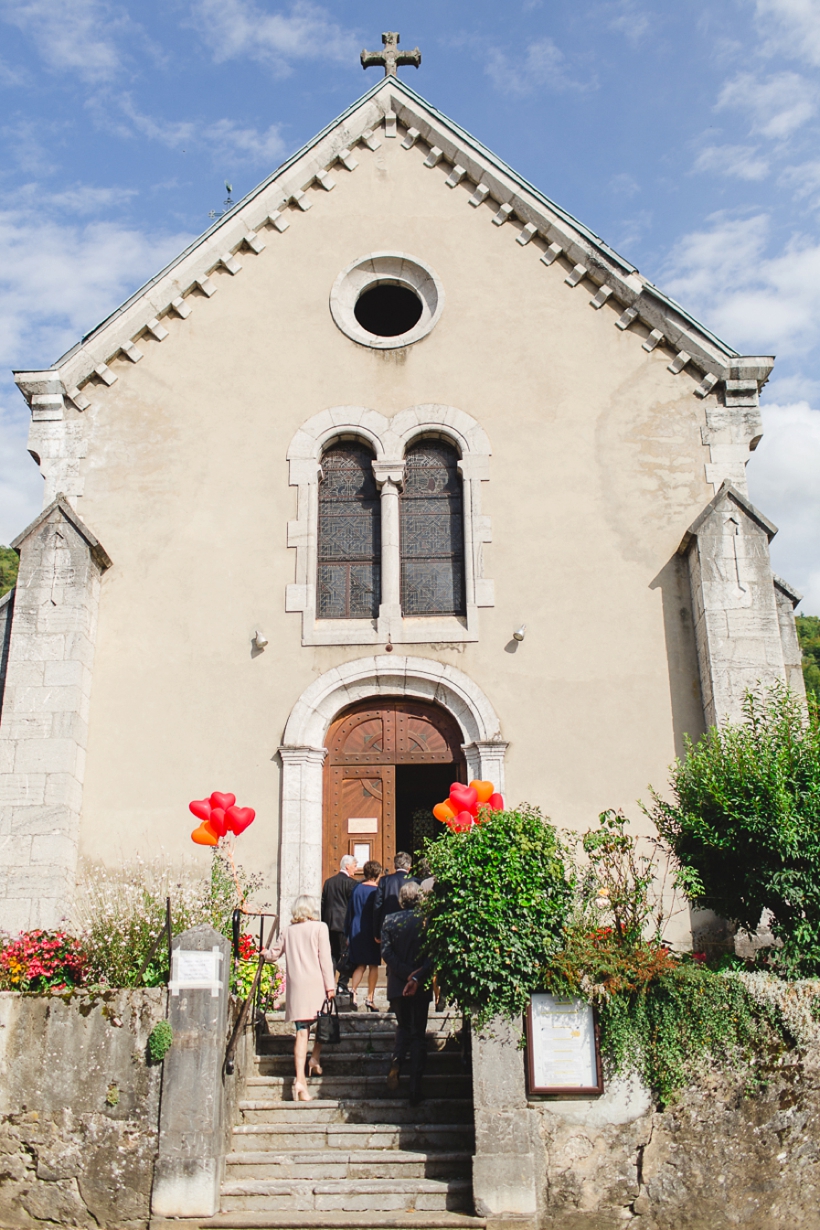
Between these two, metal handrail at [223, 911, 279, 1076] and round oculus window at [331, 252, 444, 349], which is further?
round oculus window at [331, 252, 444, 349]

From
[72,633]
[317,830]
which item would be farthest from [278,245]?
[317,830]

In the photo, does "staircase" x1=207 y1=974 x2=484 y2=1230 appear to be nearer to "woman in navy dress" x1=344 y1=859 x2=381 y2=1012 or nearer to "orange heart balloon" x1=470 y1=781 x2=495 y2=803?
"woman in navy dress" x1=344 y1=859 x2=381 y2=1012

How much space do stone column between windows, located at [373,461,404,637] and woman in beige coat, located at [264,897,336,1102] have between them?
12.9ft

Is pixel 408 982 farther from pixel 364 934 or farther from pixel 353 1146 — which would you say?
pixel 364 934

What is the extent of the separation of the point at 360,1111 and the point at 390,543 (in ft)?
19.9

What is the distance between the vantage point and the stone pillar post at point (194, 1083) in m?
6.85

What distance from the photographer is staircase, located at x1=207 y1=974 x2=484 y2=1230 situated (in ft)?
22.2

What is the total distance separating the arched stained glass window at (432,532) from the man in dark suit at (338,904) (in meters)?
3.12

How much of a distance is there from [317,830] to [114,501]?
437cm

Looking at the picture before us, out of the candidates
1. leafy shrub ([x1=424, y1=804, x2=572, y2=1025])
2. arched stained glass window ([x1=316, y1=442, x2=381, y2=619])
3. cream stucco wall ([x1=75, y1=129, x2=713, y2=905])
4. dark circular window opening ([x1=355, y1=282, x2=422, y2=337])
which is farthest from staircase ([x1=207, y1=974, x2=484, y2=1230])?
dark circular window opening ([x1=355, y1=282, x2=422, y2=337])

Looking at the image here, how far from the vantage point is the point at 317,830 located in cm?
1095

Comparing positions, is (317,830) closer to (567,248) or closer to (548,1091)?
(548,1091)

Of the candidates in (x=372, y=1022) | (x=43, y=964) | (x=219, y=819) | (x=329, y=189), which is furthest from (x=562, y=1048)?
(x=329, y=189)

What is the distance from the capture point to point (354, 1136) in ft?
24.2
